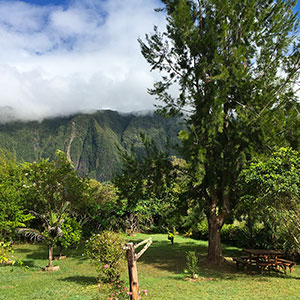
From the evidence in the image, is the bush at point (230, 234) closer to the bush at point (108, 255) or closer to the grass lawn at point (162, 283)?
the grass lawn at point (162, 283)

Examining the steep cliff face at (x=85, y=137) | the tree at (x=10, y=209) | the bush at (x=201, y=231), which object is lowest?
the bush at (x=201, y=231)

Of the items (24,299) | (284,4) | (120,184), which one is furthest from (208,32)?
(24,299)

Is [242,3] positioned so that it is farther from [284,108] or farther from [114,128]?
[114,128]

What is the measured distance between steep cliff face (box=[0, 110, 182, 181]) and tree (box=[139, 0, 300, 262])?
14157 centimetres

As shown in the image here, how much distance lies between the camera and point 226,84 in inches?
376

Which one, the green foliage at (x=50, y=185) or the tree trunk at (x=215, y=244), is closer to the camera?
the tree trunk at (x=215, y=244)

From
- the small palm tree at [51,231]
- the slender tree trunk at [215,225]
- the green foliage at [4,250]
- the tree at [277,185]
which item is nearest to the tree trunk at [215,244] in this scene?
the slender tree trunk at [215,225]

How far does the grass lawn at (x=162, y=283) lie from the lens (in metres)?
6.66

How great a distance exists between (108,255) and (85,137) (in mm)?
181926

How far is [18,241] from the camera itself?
51.5ft

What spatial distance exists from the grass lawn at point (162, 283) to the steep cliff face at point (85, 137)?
14149 cm

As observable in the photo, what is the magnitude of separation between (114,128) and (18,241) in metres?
176

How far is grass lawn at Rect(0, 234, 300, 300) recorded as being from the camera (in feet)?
21.9

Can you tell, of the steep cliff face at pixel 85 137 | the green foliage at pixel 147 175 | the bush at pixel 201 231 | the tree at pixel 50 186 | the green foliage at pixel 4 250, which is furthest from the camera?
the steep cliff face at pixel 85 137
